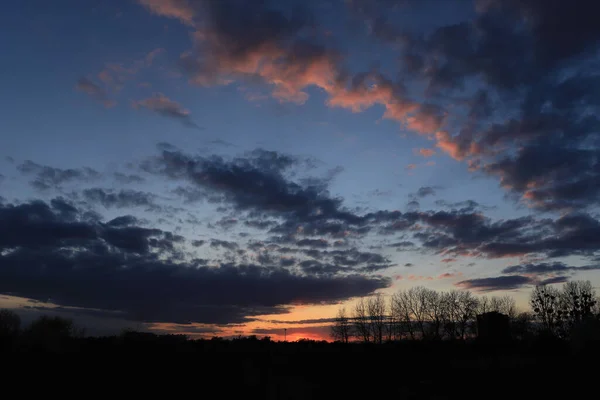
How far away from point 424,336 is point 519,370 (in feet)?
196

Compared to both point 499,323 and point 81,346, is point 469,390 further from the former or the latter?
point 499,323

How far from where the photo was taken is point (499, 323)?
249 feet

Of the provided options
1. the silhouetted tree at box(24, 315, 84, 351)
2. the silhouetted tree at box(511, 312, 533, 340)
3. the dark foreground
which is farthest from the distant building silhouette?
the silhouetted tree at box(24, 315, 84, 351)

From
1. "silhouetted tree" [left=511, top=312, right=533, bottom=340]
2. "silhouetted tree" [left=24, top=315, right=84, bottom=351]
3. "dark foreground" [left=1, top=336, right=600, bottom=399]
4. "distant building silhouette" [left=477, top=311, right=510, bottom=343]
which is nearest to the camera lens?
"dark foreground" [left=1, top=336, right=600, bottom=399]

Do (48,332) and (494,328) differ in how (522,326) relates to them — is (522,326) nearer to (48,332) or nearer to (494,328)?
(494,328)

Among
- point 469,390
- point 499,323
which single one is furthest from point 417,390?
point 499,323

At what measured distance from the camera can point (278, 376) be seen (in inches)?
1347

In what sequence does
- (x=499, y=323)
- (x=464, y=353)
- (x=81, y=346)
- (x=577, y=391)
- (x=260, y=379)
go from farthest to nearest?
(x=499, y=323) < (x=464, y=353) < (x=81, y=346) < (x=260, y=379) < (x=577, y=391)

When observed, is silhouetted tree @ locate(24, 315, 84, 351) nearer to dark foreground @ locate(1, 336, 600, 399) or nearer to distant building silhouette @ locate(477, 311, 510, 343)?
dark foreground @ locate(1, 336, 600, 399)

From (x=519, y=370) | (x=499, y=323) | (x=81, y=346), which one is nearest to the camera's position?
(x=519, y=370)

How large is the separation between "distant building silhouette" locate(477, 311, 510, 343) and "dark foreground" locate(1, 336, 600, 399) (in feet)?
86.1

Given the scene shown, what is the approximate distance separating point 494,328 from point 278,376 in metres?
55.8

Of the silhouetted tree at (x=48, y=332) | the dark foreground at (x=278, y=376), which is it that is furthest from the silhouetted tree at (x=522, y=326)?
the silhouetted tree at (x=48, y=332)

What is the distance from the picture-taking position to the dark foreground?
2809 cm
